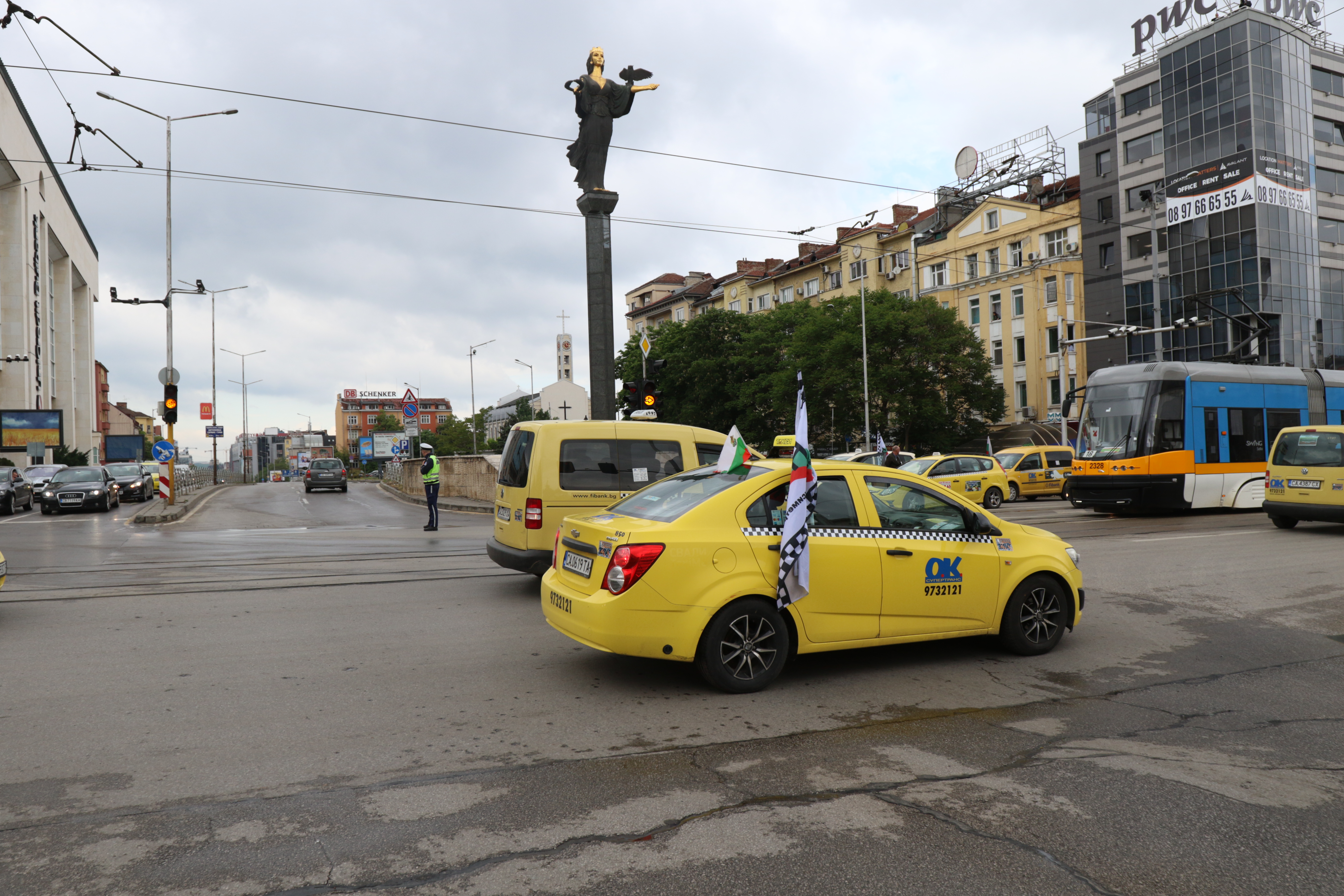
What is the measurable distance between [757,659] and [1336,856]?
3.08 m

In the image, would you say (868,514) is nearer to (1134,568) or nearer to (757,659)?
(757,659)

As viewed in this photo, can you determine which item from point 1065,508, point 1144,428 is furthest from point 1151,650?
point 1065,508

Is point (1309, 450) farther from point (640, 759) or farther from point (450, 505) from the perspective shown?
point (450, 505)

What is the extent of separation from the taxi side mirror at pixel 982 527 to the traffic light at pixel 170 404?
83.1 feet

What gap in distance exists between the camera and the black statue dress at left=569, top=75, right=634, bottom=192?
22.1 m

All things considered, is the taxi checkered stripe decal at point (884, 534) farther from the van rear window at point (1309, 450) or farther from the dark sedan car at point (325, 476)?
the dark sedan car at point (325, 476)

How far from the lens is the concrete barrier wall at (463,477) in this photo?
95.1 feet

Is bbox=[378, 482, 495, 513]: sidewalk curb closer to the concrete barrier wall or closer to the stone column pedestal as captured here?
the concrete barrier wall

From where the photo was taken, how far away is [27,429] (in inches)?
1802

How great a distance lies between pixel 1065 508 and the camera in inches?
955

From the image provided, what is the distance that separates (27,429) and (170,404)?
2588cm

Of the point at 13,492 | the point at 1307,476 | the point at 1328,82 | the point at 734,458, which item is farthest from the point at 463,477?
the point at 1328,82

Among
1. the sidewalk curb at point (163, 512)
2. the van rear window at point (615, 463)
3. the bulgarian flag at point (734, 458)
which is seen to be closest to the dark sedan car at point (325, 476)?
the sidewalk curb at point (163, 512)

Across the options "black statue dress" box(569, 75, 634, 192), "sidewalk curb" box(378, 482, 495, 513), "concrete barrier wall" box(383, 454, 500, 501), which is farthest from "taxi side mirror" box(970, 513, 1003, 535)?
"concrete barrier wall" box(383, 454, 500, 501)
